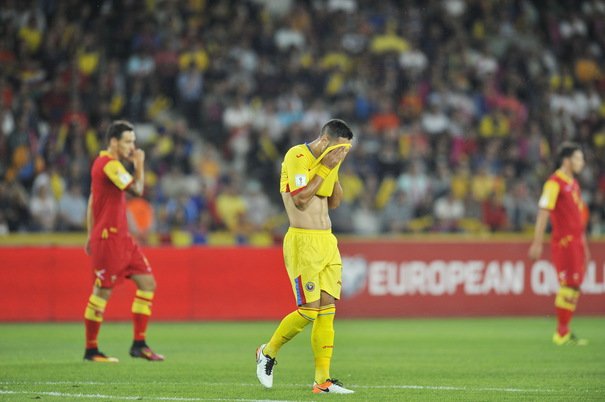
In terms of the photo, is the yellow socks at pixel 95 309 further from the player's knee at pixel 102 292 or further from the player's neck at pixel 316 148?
the player's neck at pixel 316 148

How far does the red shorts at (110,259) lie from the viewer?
12.8 meters

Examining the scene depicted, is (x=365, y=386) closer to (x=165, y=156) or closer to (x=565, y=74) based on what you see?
(x=165, y=156)

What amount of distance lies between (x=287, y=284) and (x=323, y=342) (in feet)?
34.1

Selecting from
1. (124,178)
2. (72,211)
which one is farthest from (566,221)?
(72,211)

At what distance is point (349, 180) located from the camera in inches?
930

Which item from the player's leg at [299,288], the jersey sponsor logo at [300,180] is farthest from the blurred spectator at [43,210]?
the jersey sponsor logo at [300,180]

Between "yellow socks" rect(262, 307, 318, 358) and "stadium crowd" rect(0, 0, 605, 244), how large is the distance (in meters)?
10.9

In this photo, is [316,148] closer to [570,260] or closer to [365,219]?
[570,260]

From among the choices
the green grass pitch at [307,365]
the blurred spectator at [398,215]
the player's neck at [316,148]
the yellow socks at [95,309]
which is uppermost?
the player's neck at [316,148]

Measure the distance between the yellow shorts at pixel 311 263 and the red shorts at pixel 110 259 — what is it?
10.4 ft

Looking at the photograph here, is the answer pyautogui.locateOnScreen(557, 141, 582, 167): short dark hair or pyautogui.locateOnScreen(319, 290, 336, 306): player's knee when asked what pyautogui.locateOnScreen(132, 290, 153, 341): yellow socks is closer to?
pyautogui.locateOnScreen(319, 290, 336, 306): player's knee

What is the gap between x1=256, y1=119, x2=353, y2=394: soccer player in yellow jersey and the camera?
32.5 ft

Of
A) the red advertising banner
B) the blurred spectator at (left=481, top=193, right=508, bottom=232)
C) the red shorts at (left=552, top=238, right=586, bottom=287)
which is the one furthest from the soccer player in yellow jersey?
the blurred spectator at (left=481, top=193, right=508, bottom=232)

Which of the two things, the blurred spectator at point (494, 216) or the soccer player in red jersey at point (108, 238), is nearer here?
the soccer player in red jersey at point (108, 238)
